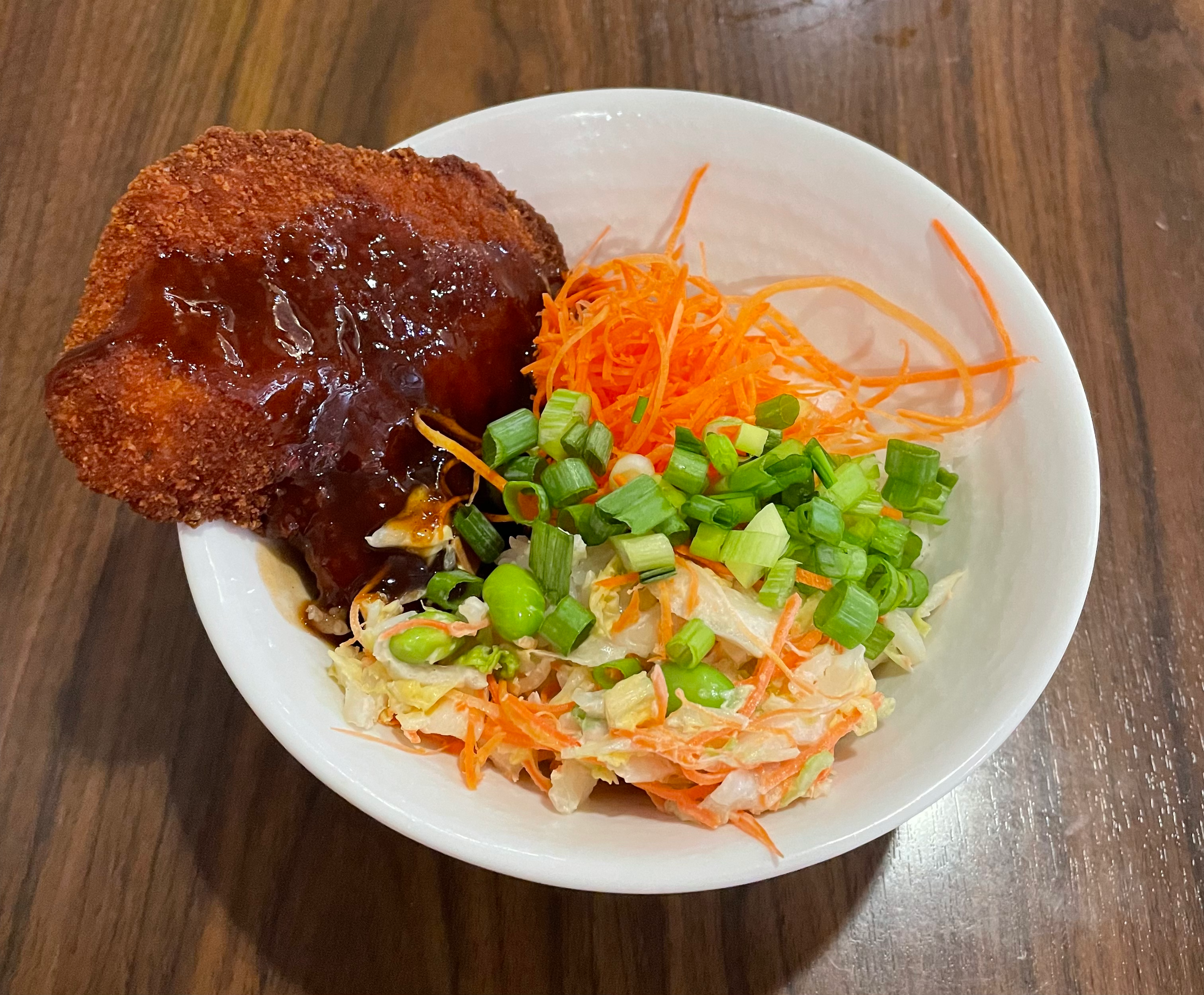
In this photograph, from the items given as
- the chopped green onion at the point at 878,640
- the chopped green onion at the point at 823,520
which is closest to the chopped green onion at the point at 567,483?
the chopped green onion at the point at 823,520

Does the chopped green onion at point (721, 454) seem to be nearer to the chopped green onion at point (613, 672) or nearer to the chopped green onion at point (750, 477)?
the chopped green onion at point (750, 477)

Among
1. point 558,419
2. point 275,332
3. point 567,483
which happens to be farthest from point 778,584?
point 275,332

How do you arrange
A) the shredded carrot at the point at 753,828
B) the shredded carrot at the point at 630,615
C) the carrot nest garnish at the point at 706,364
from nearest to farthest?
the shredded carrot at the point at 753,828, the shredded carrot at the point at 630,615, the carrot nest garnish at the point at 706,364

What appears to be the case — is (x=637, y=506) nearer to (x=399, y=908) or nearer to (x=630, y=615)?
(x=630, y=615)

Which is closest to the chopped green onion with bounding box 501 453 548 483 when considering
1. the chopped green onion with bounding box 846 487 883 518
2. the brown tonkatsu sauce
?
the brown tonkatsu sauce

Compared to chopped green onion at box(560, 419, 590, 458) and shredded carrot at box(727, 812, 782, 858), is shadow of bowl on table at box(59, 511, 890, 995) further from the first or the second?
chopped green onion at box(560, 419, 590, 458)
